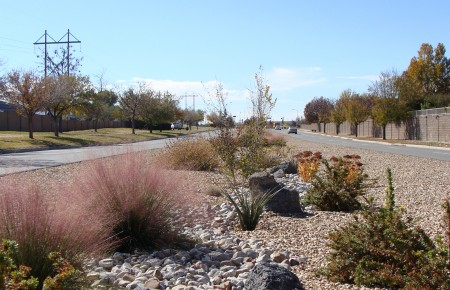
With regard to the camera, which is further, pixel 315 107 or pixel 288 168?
pixel 315 107

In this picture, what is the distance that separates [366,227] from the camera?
636cm

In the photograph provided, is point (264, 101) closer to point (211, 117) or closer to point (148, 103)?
point (211, 117)

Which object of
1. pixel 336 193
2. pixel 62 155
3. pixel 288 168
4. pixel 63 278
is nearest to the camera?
pixel 63 278

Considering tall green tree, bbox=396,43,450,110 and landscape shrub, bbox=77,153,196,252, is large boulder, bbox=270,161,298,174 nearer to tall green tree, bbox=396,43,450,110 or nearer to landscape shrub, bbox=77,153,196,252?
landscape shrub, bbox=77,153,196,252

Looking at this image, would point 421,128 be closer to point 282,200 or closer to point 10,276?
point 282,200

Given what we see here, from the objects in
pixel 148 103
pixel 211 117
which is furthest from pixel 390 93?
pixel 211 117

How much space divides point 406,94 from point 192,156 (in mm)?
50950

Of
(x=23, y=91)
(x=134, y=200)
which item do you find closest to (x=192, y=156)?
(x=134, y=200)

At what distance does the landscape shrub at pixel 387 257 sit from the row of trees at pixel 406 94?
183 ft

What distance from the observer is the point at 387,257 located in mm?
6008

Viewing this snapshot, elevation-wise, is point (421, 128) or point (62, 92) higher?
point (62, 92)

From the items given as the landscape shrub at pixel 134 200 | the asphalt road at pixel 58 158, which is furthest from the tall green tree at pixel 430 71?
the landscape shrub at pixel 134 200

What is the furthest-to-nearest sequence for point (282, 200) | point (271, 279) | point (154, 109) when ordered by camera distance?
point (154, 109) < point (282, 200) < point (271, 279)

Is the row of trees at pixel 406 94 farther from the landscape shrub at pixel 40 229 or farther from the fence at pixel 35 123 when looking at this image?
the landscape shrub at pixel 40 229
